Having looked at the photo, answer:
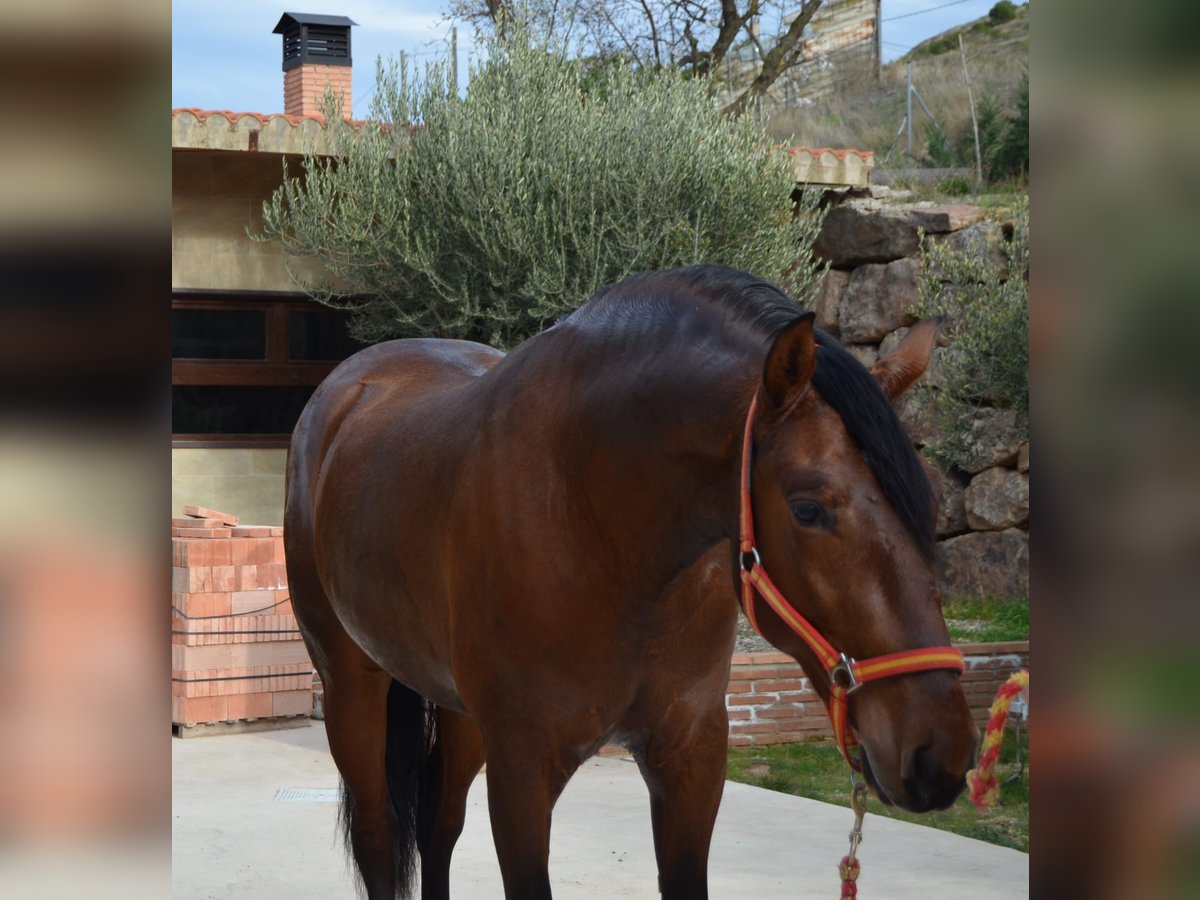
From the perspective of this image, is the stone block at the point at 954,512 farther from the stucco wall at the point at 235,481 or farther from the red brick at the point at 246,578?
the red brick at the point at 246,578

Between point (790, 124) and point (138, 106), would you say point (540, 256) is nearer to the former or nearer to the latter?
point (138, 106)

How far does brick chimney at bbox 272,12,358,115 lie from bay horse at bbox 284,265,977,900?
12745 millimetres

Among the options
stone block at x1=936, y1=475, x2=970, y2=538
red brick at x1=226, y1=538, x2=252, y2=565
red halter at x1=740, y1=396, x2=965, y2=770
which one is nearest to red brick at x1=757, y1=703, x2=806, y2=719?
red brick at x1=226, y1=538, x2=252, y2=565

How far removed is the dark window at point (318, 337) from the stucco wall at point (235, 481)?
0.95m

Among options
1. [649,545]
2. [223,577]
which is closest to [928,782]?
[649,545]

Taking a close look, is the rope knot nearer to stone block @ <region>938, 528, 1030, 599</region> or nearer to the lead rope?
the lead rope

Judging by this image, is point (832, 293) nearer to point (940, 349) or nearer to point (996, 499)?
point (996, 499)

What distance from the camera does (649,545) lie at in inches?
85.0

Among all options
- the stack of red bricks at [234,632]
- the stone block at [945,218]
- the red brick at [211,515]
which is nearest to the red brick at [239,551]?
the stack of red bricks at [234,632]

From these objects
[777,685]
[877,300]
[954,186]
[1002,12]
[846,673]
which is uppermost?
[1002,12]

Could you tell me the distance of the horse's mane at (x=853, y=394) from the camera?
169 centimetres

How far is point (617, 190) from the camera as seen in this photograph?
9391mm

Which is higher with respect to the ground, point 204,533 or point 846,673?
point 846,673

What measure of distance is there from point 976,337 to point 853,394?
5.97 metres
